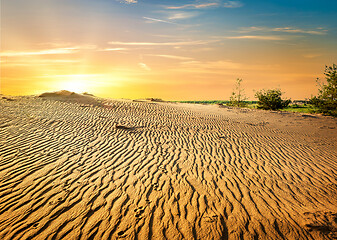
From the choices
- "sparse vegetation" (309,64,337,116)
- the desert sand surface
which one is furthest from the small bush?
the desert sand surface

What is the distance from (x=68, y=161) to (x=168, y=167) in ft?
10.8

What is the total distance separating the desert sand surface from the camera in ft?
10.8

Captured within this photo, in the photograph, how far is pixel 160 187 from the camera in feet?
14.7

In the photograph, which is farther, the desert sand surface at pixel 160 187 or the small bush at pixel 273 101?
the small bush at pixel 273 101

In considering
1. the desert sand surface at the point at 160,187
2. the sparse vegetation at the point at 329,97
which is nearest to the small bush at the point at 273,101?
the sparse vegetation at the point at 329,97

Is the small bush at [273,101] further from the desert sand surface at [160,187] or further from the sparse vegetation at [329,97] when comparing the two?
the desert sand surface at [160,187]

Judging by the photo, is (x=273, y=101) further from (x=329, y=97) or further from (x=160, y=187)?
(x=160, y=187)

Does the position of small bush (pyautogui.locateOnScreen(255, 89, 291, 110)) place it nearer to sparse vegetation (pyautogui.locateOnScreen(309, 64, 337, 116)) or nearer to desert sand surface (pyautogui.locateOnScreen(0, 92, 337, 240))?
sparse vegetation (pyautogui.locateOnScreen(309, 64, 337, 116))

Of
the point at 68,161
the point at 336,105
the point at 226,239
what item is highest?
the point at 336,105

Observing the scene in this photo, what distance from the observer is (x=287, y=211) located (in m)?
3.84

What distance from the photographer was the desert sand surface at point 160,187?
129 inches

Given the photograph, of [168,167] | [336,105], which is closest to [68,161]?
[168,167]

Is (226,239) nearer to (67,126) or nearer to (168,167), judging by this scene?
(168,167)

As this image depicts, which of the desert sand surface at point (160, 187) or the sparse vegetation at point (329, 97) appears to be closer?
the desert sand surface at point (160, 187)
